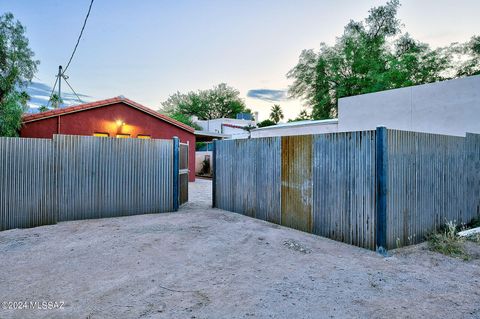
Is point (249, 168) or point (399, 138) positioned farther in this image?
point (249, 168)

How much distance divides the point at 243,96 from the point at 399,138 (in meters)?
47.3

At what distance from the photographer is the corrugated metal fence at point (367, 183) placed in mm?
4496

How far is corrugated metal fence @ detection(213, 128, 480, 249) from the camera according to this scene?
4496 mm

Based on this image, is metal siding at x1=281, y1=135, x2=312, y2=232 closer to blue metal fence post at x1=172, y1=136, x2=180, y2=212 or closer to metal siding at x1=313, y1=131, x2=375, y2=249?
metal siding at x1=313, y1=131, x2=375, y2=249

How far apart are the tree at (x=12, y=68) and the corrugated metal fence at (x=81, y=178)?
3.75m

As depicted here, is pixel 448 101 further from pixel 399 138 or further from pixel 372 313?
pixel 372 313

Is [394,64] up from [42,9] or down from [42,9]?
up

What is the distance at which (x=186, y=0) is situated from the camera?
9.64 metres

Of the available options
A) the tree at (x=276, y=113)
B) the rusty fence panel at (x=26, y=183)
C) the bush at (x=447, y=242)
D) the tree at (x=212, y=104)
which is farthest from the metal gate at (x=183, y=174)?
the tree at (x=276, y=113)

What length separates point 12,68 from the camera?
26.5 feet

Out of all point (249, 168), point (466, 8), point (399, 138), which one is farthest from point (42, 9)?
point (466, 8)

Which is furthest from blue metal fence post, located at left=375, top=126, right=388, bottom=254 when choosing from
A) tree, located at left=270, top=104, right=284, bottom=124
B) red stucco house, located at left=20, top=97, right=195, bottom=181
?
tree, located at left=270, top=104, right=284, bottom=124

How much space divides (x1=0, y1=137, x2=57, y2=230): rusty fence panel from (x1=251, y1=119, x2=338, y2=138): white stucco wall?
1178cm

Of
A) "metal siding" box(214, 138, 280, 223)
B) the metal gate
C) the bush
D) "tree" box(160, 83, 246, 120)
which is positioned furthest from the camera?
"tree" box(160, 83, 246, 120)
